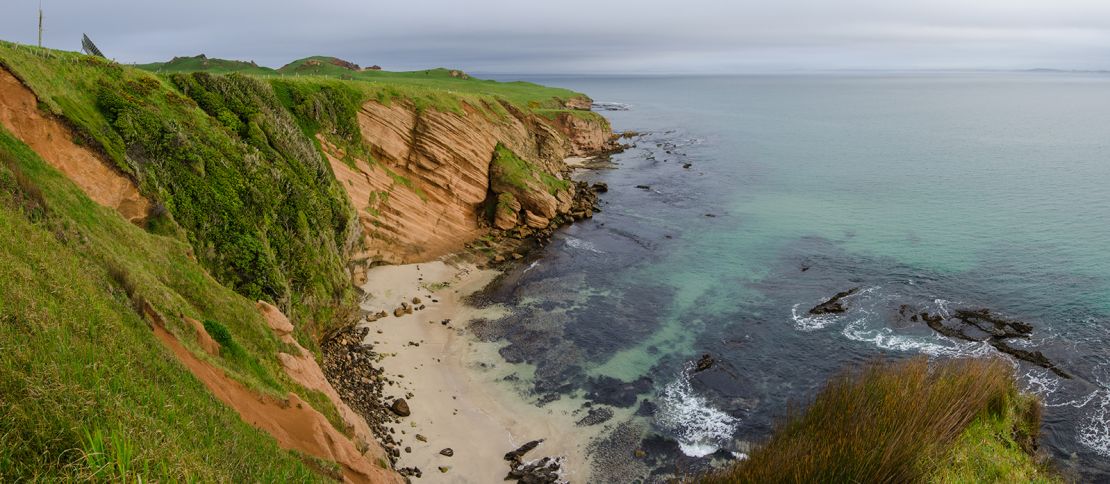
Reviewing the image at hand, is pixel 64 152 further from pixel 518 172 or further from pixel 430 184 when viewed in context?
pixel 518 172

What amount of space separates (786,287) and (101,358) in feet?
115

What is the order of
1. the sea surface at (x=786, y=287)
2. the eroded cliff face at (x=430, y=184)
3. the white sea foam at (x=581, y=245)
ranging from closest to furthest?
the sea surface at (x=786, y=287), the eroded cliff face at (x=430, y=184), the white sea foam at (x=581, y=245)

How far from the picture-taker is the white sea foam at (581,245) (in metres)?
44.5

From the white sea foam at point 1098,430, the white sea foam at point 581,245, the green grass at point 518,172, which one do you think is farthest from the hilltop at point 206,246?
the white sea foam at point 1098,430

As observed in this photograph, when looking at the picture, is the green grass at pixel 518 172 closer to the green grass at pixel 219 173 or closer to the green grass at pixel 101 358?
the green grass at pixel 219 173

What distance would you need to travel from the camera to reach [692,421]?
934 inches

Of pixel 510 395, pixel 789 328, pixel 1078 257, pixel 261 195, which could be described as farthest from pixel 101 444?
pixel 1078 257

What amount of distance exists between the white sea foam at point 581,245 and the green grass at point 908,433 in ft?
86.3

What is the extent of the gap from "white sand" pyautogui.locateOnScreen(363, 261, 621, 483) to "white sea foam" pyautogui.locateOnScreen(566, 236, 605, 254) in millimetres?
12261

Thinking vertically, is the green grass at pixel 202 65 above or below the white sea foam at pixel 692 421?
above

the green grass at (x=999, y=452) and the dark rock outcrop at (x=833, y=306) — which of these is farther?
the dark rock outcrop at (x=833, y=306)

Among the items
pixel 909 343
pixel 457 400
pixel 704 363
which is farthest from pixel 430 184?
pixel 909 343

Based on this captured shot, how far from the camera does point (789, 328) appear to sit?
3134 cm

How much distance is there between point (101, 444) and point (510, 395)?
1990 centimetres
